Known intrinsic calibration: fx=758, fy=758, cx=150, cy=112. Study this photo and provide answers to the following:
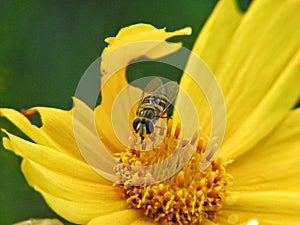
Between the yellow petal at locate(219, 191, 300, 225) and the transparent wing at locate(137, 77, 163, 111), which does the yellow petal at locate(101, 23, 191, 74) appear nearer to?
the transparent wing at locate(137, 77, 163, 111)

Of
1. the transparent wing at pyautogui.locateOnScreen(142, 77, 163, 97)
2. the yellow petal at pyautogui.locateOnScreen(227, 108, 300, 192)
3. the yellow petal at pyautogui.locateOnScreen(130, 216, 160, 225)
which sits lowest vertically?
the yellow petal at pyautogui.locateOnScreen(130, 216, 160, 225)

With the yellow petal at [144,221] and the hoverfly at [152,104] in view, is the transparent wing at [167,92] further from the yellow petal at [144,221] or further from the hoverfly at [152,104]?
the yellow petal at [144,221]

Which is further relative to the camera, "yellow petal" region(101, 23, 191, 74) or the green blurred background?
the green blurred background

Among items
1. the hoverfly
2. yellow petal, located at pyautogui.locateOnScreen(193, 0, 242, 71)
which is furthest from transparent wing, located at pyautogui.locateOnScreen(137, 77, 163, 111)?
yellow petal, located at pyautogui.locateOnScreen(193, 0, 242, 71)

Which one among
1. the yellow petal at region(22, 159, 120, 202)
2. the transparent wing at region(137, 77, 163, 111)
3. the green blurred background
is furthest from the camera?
the green blurred background

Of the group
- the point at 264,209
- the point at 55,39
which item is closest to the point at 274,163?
the point at 264,209

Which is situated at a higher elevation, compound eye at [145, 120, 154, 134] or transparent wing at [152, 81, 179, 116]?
transparent wing at [152, 81, 179, 116]
